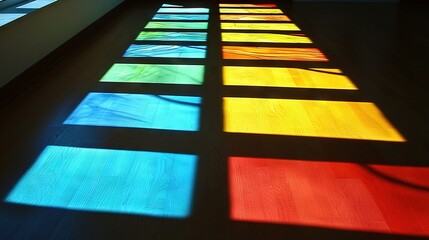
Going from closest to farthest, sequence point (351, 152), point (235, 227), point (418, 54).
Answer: point (235, 227)
point (351, 152)
point (418, 54)

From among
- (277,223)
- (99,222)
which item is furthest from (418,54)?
(99,222)

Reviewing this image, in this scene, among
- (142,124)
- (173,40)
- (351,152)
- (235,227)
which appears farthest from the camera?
(173,40)

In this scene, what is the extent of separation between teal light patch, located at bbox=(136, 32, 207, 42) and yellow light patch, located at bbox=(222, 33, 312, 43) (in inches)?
10.1

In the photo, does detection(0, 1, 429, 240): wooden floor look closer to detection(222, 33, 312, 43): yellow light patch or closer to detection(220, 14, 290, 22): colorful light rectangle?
detection(222, 33, 312, 43): yellow light patch

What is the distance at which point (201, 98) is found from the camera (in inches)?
114

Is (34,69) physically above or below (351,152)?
above

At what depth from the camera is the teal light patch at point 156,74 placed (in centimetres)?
326

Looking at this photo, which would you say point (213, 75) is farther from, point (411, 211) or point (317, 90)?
point (411, 211)

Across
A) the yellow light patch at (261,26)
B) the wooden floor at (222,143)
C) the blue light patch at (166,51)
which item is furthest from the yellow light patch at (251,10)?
the blue light patch at (166,51)

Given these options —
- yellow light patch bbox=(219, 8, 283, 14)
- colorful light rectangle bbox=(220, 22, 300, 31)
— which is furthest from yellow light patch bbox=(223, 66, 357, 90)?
yellow light patch bbox=(219, 8, 283, 14)

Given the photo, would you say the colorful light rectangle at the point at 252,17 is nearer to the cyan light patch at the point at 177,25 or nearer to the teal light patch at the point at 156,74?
the cyan light patch at the point at 177,25

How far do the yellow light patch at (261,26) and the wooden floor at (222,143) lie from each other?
606mm

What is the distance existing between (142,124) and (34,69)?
1.27m

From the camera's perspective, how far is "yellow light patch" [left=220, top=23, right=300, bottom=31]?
189 inches
